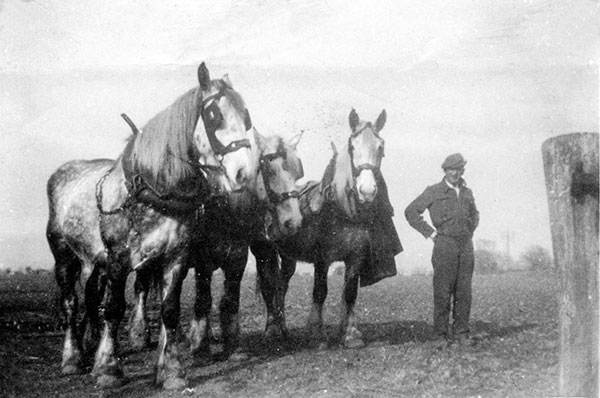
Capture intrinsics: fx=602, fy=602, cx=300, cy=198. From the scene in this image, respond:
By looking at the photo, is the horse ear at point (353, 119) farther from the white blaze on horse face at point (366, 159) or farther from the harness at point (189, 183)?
the harness at point (189, 183)

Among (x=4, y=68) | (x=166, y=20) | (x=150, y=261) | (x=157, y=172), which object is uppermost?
(x=166, y=20)

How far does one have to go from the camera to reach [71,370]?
5488 mm

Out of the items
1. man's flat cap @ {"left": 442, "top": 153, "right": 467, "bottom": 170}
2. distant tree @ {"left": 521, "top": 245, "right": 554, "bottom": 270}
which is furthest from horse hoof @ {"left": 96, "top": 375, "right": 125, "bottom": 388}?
distant tree @ {"left": 521, "top": 245, "right": 554, "bottom": 270}

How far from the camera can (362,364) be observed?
520 cm

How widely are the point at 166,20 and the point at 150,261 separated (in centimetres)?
240

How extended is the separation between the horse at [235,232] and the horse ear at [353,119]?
2.90 ft

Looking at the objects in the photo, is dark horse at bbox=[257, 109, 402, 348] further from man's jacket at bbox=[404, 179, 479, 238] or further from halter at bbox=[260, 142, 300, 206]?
halter at bbox=[260, 142, 300, 206]

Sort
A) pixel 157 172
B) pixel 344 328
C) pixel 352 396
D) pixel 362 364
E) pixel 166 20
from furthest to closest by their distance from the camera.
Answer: pixel 344 328, pixel 166 20, pixel 362 364, pixel 157 172, pixel 352 396

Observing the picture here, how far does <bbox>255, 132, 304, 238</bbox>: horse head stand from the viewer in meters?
6.25

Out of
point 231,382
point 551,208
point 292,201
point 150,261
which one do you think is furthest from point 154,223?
point 551,208

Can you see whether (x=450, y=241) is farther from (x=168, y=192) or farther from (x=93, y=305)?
(x=93, y=305)

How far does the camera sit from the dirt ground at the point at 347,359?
461cm

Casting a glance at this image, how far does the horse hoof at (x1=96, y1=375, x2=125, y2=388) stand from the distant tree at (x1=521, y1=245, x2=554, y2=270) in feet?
13.3

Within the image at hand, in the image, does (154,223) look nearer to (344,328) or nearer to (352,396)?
(352,396)
